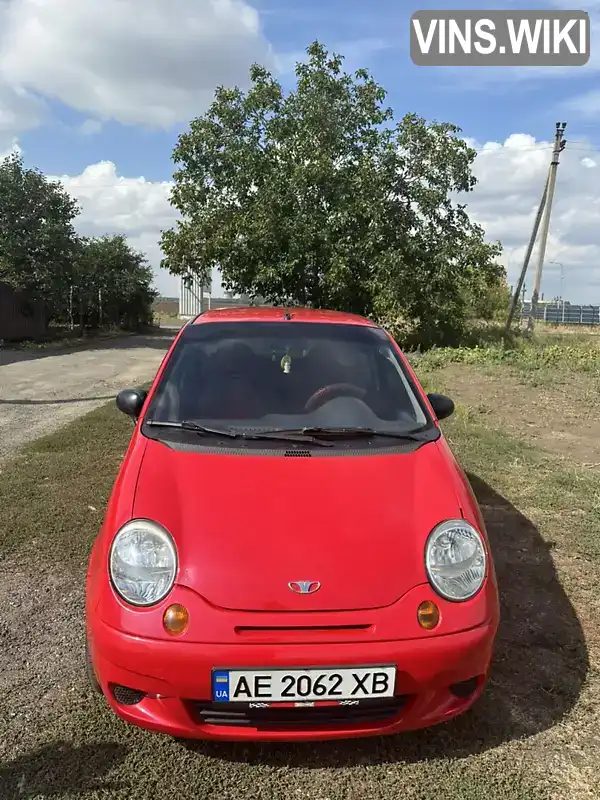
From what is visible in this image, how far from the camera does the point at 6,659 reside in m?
2.97

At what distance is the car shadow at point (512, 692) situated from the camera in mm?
2428

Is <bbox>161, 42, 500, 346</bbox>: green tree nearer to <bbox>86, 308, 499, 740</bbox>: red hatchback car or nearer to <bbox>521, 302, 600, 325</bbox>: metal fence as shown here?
<bbox>86, 308, 499, 740</bbox>: red hatchback car

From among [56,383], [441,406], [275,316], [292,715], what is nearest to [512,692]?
[292,715]

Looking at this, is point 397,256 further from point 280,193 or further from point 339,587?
point 339,587

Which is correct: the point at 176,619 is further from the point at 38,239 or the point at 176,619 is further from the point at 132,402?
the point at 38,239

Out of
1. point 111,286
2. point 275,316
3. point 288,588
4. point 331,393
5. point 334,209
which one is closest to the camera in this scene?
point 288,588

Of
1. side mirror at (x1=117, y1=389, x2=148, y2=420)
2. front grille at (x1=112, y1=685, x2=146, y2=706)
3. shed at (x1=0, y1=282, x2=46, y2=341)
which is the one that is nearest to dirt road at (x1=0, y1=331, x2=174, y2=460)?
shed at (x1=0, y1=282, x2=46, y2=341)

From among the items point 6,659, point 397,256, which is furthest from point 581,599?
point 397,256

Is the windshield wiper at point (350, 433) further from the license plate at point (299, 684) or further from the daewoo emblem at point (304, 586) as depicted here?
the license plate at point (299, 684)

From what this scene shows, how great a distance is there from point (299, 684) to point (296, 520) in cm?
56

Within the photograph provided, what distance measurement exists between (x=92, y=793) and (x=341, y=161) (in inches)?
704

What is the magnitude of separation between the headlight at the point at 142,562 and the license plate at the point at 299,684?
0.36 metres

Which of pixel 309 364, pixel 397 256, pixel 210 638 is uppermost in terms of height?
pixel 397 256

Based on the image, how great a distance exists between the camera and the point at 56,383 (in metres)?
12.5
